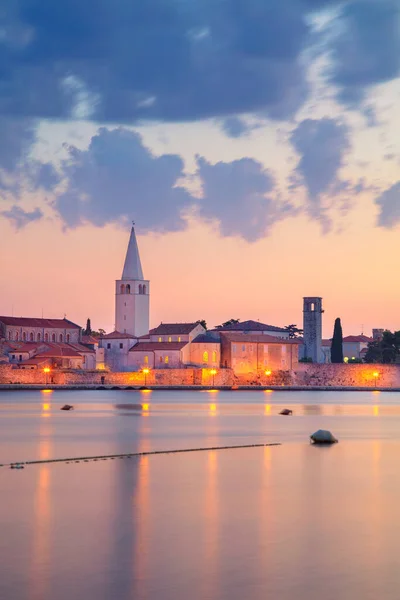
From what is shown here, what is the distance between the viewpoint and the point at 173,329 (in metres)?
93.8

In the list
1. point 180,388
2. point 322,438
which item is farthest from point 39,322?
point 322,438

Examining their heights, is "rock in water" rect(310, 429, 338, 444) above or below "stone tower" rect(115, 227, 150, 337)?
below

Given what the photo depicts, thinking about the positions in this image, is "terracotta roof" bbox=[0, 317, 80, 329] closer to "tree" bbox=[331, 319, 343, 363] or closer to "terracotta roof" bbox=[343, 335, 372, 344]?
"tree" bbox=[331, 319, 343, 363]

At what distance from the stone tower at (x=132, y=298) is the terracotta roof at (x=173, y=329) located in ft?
17.7

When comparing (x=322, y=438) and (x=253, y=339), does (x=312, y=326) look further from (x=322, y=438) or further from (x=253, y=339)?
(x=322, y=438)

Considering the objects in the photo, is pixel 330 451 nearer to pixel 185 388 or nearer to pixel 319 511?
pixel 319 511

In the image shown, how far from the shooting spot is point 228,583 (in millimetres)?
10898

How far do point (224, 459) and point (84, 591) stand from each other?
14.0 metres

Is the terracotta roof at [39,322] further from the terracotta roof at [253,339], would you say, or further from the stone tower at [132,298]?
the terracotta roof at [253,339]

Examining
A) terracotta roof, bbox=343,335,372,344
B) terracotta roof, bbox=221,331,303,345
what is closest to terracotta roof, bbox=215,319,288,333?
terracotta roof, bbox=221,331,303,345

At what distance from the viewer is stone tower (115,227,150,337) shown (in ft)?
333

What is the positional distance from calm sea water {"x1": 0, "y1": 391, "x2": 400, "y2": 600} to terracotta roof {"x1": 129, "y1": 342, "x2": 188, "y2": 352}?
2389 inches

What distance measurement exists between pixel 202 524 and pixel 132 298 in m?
88.3

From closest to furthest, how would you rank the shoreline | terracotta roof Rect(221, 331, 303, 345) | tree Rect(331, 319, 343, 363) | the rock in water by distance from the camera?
1. the rock in water
2. the shoreline
3. terracotta roof Rect(221, 331, 303, 345)
4. tree Rect(331, 319, 343, 363)
